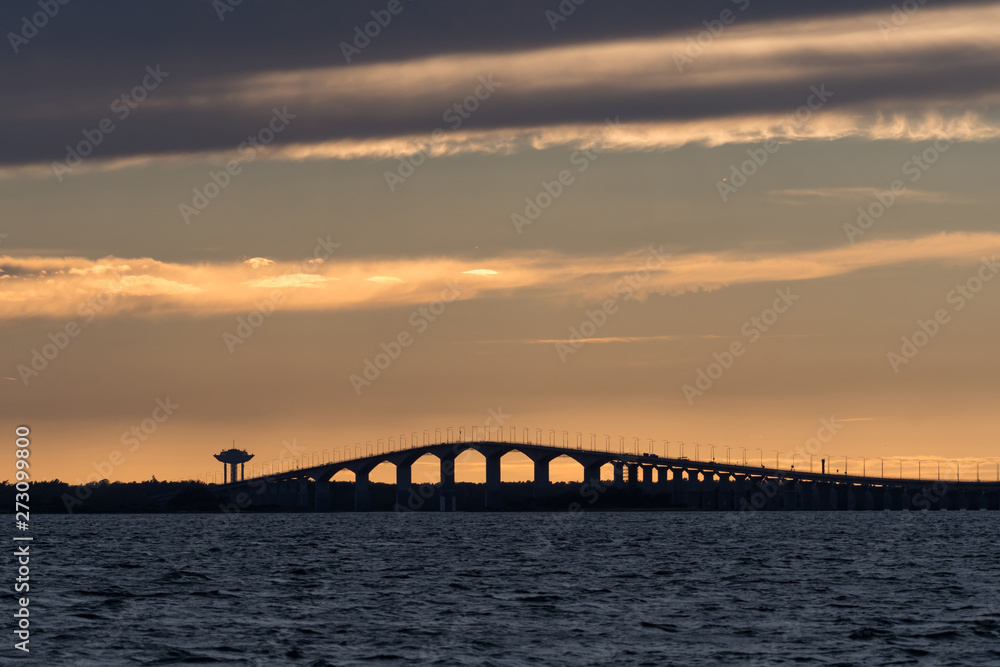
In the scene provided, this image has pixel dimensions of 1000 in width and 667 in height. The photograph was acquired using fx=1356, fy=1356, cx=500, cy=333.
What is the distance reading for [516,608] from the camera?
167 feet

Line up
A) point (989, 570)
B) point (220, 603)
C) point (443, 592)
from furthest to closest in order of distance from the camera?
1. point (989, 570)
2. point (443, 592)
3. point (220, 603)

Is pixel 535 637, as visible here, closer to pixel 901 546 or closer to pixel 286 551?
pixel 286 551

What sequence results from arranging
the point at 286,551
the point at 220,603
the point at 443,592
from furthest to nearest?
the point at 286,551, the point at 443,592, the point at 220,603

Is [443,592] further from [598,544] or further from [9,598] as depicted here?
[598,544]

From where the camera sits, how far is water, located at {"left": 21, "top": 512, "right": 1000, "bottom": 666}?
39094 millimetres

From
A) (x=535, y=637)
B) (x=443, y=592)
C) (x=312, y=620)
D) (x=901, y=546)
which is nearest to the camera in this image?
(x=535, y=637)

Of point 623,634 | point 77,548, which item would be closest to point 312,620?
point 623,634

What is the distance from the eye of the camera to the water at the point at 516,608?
A: 3909cm

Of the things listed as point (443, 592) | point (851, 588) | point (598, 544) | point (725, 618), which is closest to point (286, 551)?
point (598, 544)

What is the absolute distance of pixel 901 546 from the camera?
345 feet

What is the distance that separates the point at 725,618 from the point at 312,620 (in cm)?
1437

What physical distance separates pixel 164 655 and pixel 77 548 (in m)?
66.5

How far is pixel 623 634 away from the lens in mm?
43094

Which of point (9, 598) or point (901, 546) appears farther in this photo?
point (901, 546)
